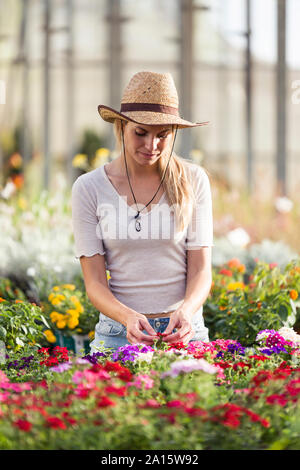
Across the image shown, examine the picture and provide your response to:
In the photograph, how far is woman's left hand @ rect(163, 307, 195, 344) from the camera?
221 cm

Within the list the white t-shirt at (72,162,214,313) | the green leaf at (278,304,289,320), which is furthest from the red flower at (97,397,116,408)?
the green leaf at (278,304,289,320)

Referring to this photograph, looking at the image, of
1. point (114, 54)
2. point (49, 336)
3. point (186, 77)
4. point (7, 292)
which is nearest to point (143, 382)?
point (49, 336)

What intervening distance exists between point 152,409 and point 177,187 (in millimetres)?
1205

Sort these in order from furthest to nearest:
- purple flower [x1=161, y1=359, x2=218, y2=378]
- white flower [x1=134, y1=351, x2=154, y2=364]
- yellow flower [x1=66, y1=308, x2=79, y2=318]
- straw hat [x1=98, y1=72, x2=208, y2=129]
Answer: yellow flower [x1=66, y1=308, x2=79, y2=318] → straw hat [x1=98, y1=72, x2=208, y2=129] → white flower [x1=134, y1=351, x2=154, y2=364] → purple flower [x1=161, y1=359, x2=218, y2=378]

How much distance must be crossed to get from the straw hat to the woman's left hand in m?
0.66

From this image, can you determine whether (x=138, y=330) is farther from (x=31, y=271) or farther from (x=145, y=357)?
(x=31, y=271)

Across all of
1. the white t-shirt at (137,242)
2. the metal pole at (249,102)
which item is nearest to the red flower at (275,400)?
the white t-shirt at (137,242)

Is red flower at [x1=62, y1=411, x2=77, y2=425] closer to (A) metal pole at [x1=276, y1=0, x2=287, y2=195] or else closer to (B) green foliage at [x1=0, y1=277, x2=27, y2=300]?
(B) green foliage at [x1=0, y1=277, x2=27, y2=300]

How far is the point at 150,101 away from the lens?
7.93ft

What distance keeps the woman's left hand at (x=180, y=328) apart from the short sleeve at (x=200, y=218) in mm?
345

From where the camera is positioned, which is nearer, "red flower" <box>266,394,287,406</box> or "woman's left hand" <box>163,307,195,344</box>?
"red flower" <box>266,394,287,406</box>

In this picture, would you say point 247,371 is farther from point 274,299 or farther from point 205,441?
point 274,299

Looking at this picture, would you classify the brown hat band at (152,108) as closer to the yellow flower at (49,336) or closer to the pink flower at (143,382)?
the pink flower at (143,382)

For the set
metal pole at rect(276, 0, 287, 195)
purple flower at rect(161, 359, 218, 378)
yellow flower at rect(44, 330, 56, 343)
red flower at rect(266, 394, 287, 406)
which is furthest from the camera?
metal pole at rect(276, 0, 287, 195)
